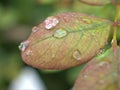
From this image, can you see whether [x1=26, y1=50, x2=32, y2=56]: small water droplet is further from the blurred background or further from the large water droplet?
the blurred background

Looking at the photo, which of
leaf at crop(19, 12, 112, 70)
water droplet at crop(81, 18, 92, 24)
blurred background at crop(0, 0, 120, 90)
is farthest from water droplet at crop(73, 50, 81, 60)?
blurred background at crop(0, 0, 120, 90)

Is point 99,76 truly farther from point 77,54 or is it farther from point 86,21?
point 86,21

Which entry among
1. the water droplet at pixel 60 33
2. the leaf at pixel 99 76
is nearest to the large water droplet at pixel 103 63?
the leaf at pixel 99 76

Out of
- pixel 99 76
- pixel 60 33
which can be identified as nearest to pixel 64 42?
pixel 60 33

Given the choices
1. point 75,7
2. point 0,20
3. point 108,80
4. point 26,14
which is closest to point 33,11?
point 26,14

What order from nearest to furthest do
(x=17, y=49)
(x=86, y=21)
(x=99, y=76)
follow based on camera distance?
(x=99, y=76) < (x=86, y=21) < (x=17, y=49)

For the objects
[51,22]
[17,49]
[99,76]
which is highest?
[51,22]

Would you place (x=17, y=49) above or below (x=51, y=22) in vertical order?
below
